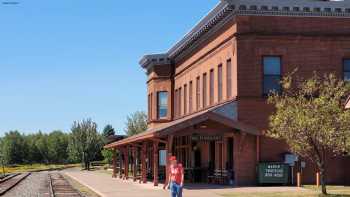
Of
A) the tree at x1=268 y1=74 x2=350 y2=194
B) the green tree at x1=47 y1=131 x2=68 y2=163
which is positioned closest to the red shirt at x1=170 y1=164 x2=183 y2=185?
the tree at x1=268 y1=74 x2=350 y2=194

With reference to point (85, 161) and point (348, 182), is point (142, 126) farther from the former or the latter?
point (348, 182)

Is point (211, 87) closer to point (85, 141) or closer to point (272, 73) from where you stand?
point (272, 73)

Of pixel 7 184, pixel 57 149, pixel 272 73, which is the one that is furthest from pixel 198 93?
pixel 57 149

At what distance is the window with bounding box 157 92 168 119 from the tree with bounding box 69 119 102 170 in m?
38.3

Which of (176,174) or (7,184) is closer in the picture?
(176,174)

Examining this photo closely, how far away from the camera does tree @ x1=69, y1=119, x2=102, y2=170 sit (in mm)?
91938

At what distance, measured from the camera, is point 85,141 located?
92.8m

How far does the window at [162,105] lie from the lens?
5359 centimetres

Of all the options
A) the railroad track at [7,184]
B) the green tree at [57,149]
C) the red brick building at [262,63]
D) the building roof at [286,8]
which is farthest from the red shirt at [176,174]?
the green tree at [57,149]

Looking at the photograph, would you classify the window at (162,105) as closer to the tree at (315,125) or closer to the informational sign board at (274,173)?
the informational sign board at (274,173)

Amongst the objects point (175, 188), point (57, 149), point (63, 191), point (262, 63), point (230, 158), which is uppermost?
point (262, 63)

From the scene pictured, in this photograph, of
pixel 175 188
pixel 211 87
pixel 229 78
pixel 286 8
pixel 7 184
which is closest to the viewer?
pixel 175 188

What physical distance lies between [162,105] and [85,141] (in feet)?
134

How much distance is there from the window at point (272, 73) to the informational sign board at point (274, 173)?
391 cm
